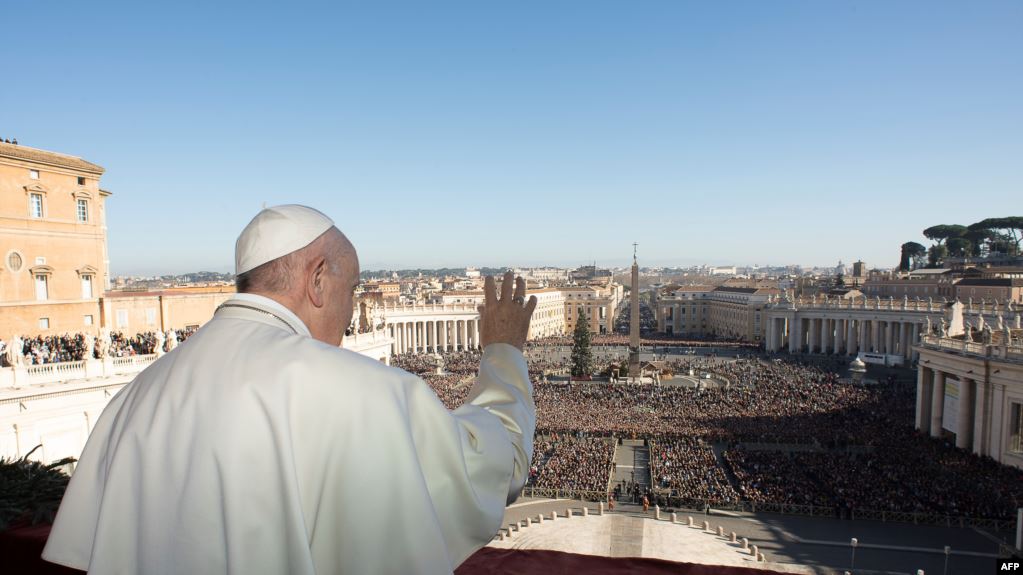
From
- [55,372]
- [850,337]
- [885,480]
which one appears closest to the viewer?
[55,372]

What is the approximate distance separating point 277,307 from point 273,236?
0.21 meters

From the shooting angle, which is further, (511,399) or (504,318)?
(504,318)

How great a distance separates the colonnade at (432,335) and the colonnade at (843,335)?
113ft

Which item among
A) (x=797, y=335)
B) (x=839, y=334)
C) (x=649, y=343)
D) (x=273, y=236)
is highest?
(x=273, y=236)

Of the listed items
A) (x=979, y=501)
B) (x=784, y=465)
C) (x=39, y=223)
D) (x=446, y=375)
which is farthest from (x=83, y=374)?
(x=446, y=375)

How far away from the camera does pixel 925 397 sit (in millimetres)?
26766

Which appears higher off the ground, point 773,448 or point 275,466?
point 275,466

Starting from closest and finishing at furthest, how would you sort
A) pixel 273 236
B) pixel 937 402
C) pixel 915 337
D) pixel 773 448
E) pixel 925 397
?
1. pixel 273 236
2. pixel 773 448
3. pixel 937 402
4. pixel 925 397
5. pixel 915 337

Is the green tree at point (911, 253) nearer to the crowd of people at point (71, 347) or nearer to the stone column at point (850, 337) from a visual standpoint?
the stone column at point (850, 337)

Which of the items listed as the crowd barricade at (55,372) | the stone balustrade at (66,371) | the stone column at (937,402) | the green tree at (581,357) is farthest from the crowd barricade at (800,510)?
the green tree at (581,357)

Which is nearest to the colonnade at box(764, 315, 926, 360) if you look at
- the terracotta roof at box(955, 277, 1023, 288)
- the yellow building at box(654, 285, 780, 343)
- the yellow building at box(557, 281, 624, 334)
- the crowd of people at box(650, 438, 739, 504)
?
the yellow building at box(654, 285, 780, 343)

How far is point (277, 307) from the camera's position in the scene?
151cm

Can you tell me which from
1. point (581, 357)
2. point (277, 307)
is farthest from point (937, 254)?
point (277, 307)

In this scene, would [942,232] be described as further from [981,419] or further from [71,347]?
[71,347]
